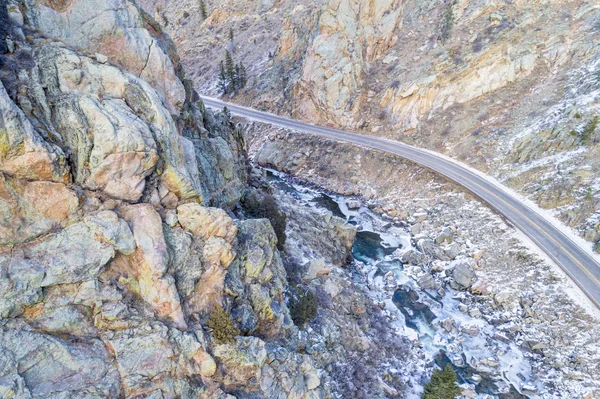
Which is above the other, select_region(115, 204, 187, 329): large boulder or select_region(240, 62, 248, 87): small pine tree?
select_region(240, 62, 248, 87): small pine tree

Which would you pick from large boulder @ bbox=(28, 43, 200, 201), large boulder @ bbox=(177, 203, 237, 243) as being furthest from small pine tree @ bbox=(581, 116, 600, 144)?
large boulder @ bbox=(28, 43, 200, 201)

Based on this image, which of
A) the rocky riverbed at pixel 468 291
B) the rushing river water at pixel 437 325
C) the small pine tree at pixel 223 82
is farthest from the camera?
the small pine tree at pixel 223 82

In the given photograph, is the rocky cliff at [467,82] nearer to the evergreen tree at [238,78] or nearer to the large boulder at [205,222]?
the evergreen tree at [238,78]

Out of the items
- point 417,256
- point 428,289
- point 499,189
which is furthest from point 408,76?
point 428,289

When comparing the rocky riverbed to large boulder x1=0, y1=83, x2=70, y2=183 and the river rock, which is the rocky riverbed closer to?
the river rock

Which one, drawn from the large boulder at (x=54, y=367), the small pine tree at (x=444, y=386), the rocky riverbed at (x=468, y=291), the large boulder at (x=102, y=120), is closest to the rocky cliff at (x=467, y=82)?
the rocky riverbed at (x=468, y=291)
